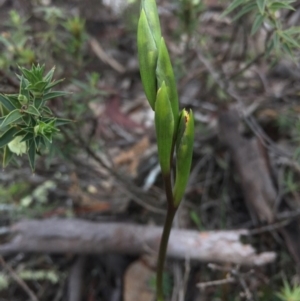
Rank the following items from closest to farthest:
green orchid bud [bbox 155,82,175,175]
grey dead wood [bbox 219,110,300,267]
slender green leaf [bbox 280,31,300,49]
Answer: green orchid bud [bbox 155,82,175,175]
slender green leaf [bbox 280,31,300,49]
grey dead wood [bbox 219,110,300,267]

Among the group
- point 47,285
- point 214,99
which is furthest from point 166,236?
point 214,99

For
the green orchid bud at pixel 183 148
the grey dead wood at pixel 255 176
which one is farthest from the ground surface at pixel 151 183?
the green orchid bud at pixel 183 148

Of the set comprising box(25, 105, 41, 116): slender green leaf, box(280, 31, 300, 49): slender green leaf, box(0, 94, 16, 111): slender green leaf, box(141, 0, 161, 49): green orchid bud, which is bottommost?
box(25, 105, 41, 116): slender green leaf

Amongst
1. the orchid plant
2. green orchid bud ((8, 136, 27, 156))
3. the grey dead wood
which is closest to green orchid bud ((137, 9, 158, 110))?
the orchid plant

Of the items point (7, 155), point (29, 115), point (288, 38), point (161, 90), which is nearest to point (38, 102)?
point (29, 115)

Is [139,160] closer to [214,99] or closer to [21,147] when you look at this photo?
[214,99]

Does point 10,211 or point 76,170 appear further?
point 10,211

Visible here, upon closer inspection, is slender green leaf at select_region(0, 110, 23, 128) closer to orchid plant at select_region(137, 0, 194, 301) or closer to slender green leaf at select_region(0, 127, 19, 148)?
slender green leaf at select_region(0, 127, 19, 148)

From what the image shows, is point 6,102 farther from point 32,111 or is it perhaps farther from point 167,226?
point 167,226
